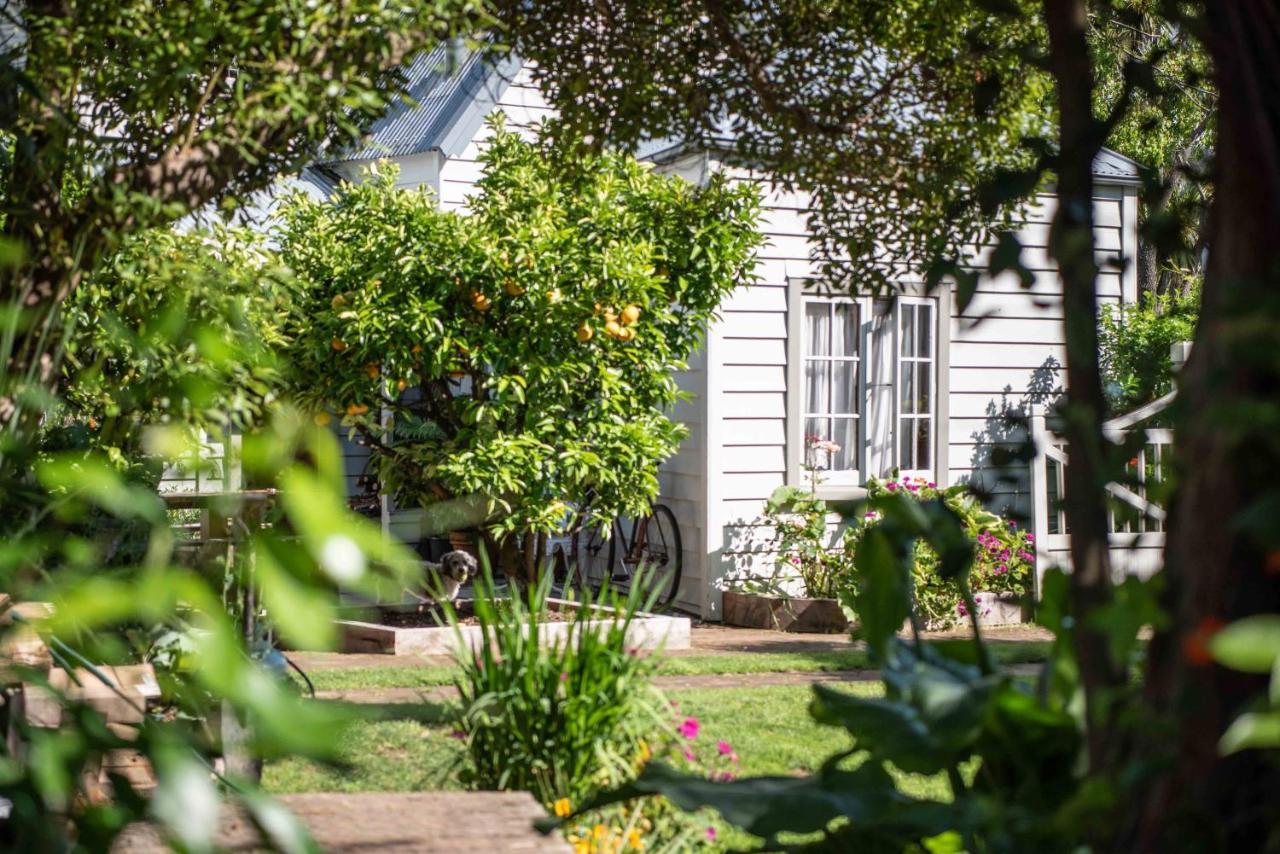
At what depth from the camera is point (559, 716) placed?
419 centimetres

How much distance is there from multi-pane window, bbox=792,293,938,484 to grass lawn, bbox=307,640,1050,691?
2338 millimetres

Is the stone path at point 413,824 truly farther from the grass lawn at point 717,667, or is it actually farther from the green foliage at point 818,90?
the grass lawn at point 717,667

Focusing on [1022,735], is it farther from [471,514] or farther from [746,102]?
[471,514]

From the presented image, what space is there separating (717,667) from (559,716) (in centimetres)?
362

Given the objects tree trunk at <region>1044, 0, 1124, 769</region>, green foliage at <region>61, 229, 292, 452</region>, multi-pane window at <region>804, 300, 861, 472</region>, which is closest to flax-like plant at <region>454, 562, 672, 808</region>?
green foliage at <region>61, 229, 292, 452</region>

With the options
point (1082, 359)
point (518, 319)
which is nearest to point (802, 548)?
point (518, 319)

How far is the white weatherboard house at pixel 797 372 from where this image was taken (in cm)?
1018

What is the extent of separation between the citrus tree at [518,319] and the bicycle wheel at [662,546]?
146cm

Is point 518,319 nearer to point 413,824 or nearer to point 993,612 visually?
point 993,612

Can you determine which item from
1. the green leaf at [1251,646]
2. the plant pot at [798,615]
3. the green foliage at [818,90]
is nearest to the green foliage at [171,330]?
the green leaf at [1251,646]

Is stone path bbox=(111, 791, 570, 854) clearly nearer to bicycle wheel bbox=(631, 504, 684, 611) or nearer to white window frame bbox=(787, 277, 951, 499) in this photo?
bicycle wheel bbox=(631, 504, 684, 611)

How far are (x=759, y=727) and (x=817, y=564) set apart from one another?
13.4 ft

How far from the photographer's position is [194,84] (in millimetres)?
3639

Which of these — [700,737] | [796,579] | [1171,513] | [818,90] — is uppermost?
[818,90]
